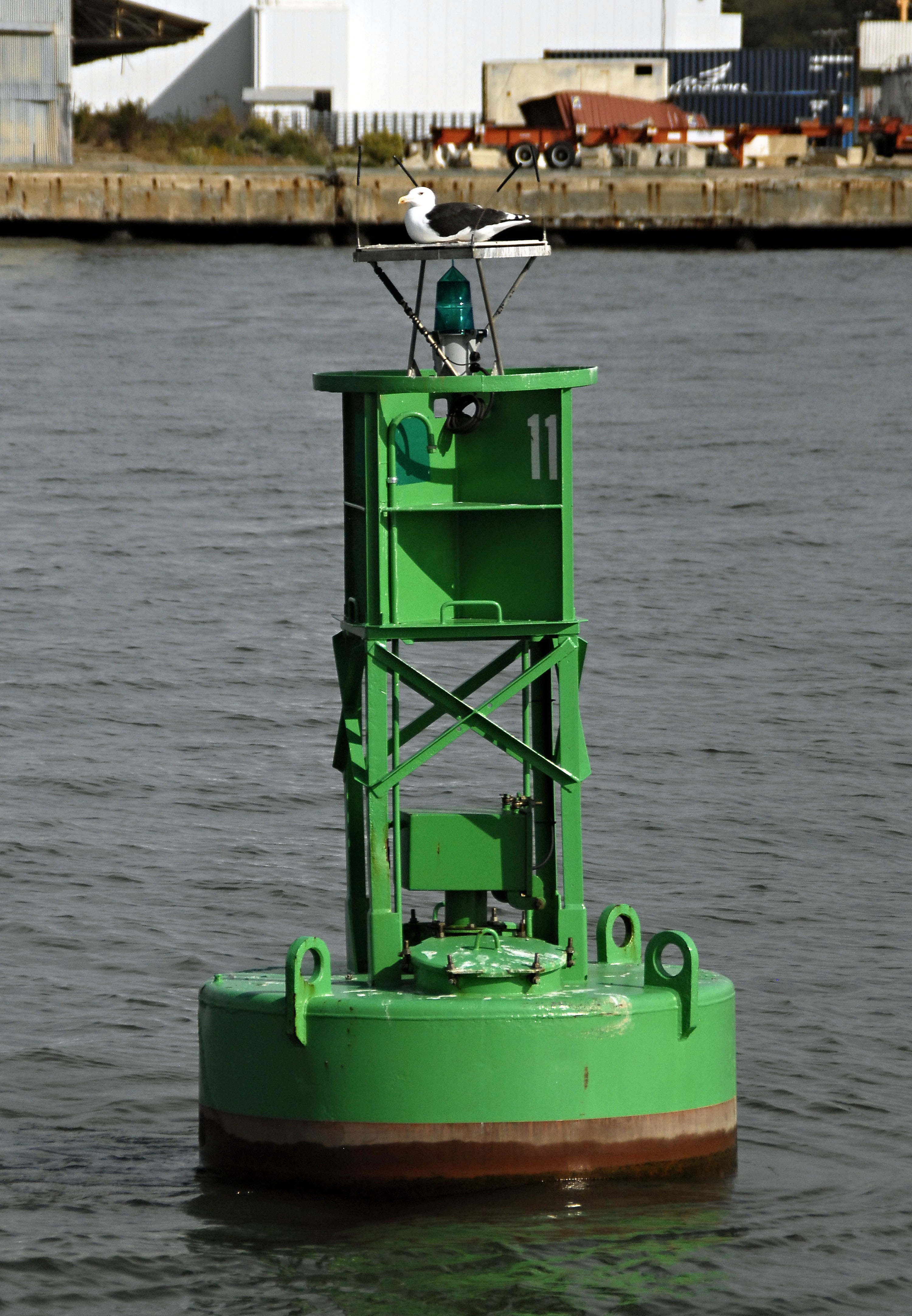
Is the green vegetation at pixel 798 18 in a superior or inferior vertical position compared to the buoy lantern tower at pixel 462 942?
superior

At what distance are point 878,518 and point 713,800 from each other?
53.7 feet

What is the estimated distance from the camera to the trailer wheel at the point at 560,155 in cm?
8550

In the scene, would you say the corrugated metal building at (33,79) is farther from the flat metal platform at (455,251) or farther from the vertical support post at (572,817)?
the vertical support post at (572,817)

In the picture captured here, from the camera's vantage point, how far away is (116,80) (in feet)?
333

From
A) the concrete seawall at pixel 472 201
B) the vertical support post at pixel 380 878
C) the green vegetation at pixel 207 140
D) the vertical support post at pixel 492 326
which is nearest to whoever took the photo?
the vertical support post at pixel 492 326

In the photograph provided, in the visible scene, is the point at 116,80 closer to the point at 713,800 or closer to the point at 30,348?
the point at 30,348

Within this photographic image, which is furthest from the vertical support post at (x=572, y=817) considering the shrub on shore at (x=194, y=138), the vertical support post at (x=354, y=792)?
the shrub on shore at (x=194, y=138)

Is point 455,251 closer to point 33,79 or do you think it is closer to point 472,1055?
point 472,1055

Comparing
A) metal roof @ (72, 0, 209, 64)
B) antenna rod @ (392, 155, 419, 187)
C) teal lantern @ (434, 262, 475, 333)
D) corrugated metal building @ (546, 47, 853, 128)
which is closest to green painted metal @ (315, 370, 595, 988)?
teal lantern @ (434, 262, 475, 333)

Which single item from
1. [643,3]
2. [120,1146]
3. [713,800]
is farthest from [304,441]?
[643,3]

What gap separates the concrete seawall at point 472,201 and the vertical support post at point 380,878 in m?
66.4

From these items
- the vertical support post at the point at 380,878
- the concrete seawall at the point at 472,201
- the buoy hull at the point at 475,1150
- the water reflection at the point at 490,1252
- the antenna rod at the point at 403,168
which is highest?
the concrete seawall at the point at 472,201

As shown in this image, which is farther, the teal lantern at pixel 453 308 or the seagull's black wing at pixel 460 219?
the teal lantern at pixel 453 308

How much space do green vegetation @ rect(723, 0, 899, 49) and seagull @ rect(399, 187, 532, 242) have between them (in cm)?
15741
